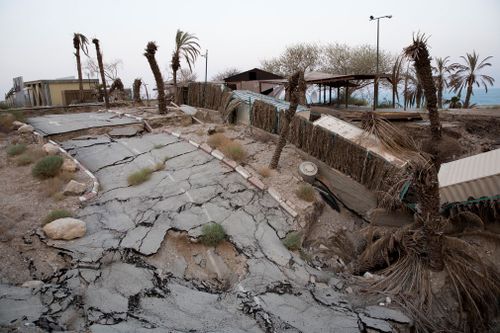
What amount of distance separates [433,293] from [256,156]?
573 centimetres

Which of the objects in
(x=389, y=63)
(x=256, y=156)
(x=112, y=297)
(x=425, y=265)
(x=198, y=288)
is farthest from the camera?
(x=389, y=63)

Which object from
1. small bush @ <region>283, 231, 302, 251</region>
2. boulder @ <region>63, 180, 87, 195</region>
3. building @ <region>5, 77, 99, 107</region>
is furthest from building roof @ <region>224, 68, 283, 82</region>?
small bush @ <region>283, 231, 302, 251</region>

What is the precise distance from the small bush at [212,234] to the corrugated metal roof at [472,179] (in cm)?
509

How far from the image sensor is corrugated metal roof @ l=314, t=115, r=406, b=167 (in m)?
7.94

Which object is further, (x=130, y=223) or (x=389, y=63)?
(x=389, y=63)

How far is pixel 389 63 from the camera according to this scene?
109ft

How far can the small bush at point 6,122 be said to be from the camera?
11.4m

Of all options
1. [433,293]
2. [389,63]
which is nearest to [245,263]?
[433,293]

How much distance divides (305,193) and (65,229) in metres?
5.20

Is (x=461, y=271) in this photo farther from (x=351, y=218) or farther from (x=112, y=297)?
(x=112, y=297)

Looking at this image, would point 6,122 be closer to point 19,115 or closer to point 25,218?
point 19,115

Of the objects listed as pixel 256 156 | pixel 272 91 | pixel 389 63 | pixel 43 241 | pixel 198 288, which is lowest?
pixel 198 288

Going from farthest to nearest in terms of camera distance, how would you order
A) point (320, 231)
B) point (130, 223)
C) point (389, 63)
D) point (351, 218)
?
point (389, 63) < point (351, 218) < point (320, 231) < point (130, 223)

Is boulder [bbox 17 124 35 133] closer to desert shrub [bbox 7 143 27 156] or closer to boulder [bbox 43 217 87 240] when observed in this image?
desert shrub [bbox 7 143 27 156]
